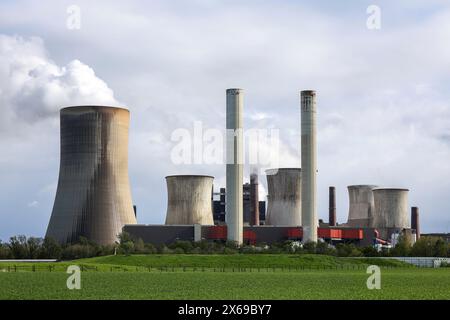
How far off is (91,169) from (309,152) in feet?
82.7

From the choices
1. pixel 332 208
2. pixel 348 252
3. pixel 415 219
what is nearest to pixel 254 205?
pixel 332 208

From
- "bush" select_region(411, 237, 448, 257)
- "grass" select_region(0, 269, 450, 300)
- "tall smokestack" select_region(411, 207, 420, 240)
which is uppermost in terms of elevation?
"tall smokestack" select_region(411, 207, 420, 240)

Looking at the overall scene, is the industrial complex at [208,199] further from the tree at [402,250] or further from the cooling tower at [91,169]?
the tree at [402,250]

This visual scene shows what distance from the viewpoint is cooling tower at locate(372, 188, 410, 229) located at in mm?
98938

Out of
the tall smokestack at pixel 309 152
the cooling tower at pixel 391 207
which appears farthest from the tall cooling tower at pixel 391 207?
the tall smokestack at pixel 309 152

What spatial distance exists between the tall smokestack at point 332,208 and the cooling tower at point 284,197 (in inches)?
511

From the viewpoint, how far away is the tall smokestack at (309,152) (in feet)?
296

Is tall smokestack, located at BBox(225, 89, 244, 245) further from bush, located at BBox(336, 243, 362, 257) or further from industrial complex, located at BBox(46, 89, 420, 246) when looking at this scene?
bush, located at BBox(336, 243, 362, 257)

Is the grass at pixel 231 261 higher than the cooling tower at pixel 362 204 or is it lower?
lower

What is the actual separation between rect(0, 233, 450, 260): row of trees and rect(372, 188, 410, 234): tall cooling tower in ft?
31.9

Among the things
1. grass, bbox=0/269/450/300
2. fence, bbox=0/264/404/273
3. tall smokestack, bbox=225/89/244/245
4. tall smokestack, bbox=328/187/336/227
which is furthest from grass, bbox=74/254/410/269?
tall smokestack, bbox=328/187/336/227

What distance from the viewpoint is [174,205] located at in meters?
91.2

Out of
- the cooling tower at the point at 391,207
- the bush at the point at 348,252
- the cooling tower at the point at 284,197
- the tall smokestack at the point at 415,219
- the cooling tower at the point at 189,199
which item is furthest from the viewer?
the tall smokestack at the point at 415,219
